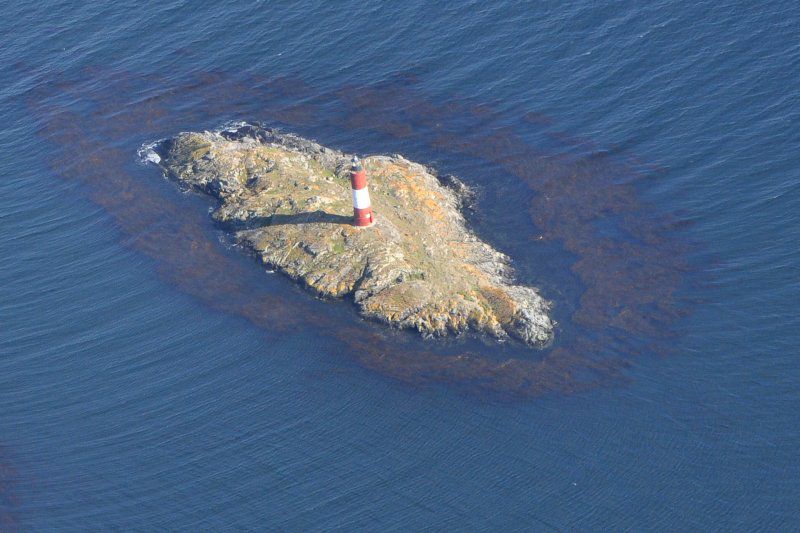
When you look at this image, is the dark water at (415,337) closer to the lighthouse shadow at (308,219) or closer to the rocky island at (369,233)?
the rocky island at (369,233)

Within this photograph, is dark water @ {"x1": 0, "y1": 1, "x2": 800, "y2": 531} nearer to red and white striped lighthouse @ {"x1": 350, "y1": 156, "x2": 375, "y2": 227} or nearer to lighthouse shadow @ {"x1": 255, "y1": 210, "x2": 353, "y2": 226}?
lighthouse shadow @ {"x1": 255, "y1": 210, "x2": 353, "y2": 226}

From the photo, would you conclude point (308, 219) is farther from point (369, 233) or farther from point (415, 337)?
point (415, 337)

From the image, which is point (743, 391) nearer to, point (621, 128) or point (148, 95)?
point (621, 128)

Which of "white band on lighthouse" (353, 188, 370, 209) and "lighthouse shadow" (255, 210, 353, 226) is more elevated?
"white band on lighthouse" (353, 188, 370, 209)

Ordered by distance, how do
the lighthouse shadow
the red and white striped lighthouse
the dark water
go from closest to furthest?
the dark water → the red and white striped lighthouse → the lighthouse shadow

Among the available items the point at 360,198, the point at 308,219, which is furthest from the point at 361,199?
the point at 308,219

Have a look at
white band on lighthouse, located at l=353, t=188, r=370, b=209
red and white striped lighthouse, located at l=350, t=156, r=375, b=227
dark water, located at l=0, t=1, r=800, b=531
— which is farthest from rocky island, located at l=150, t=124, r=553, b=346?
white band on lighthouse, located at l=353, t=188, r=370, b=209

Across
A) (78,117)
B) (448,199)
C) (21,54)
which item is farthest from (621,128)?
(21,54)
